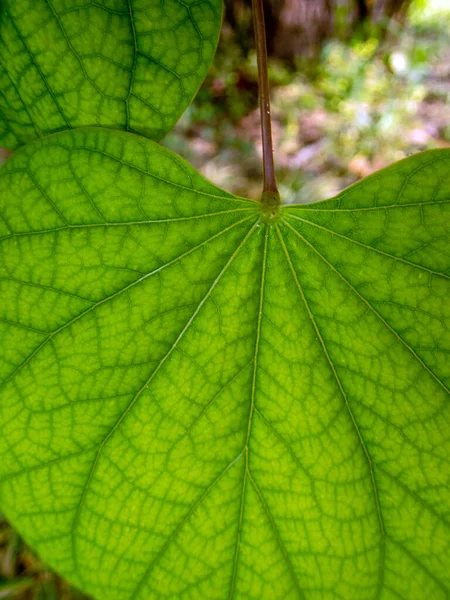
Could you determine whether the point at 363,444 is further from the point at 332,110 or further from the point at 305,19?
the point at 305,19

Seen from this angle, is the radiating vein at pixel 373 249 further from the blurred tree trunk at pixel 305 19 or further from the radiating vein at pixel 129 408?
the blurred tree trunk at pixel 305 19

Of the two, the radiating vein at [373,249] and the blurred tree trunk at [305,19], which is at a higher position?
the blurred tree trunk at [305,19]

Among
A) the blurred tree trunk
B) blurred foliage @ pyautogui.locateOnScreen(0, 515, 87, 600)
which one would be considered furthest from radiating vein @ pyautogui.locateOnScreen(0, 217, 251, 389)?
the blurred tree trunk

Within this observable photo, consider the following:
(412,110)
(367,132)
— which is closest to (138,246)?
(367,132)

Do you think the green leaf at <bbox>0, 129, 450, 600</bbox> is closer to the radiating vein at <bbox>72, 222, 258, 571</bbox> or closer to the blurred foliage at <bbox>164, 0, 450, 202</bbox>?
the radiating vein at <bbox>72, 222, 258, 571</bbox>

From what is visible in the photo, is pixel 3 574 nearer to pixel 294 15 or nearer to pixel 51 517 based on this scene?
pixel 51 517

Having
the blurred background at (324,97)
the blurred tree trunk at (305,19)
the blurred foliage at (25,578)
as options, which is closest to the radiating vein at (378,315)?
the blurred foliage at (25,578)
